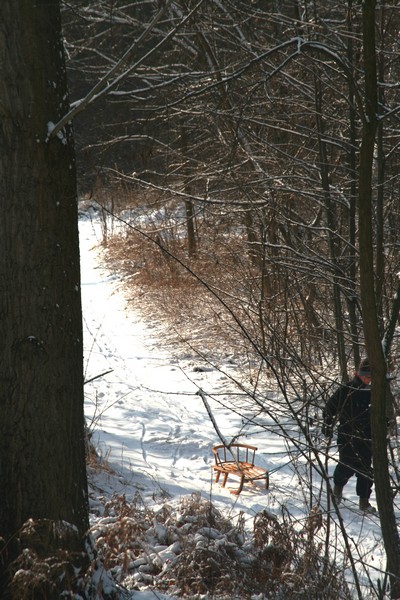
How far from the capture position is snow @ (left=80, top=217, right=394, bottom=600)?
5922 millimetres

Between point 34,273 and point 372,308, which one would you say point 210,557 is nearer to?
point 372,308

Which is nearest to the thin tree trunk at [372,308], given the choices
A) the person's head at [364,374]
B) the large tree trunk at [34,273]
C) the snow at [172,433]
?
the snow at [172,433]

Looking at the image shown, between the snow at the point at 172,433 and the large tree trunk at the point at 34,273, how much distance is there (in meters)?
0.53

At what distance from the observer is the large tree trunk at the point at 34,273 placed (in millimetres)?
2891

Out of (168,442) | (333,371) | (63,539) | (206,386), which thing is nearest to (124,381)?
(206,386)

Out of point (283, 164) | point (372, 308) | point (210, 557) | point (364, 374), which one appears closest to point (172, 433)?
point (364, 374)

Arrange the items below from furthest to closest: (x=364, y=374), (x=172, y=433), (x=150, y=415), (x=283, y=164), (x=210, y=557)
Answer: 1. (x=150, y=415)
2. (x=172, y=433)
3. (x=283, y=164)
4. (x=364, y=374)
5. (x=210, y=557)

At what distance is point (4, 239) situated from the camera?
2.92m

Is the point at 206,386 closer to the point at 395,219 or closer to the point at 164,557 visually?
the point at 395,219

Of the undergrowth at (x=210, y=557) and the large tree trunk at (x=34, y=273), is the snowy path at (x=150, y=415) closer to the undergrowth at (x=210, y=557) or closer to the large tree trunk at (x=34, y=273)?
the undergrowth at (x=210, y=557)

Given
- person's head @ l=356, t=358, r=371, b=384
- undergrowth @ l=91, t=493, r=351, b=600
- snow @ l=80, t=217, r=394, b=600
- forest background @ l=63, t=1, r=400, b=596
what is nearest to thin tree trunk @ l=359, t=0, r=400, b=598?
forest background @ l=63, t=1, r=400, b=596

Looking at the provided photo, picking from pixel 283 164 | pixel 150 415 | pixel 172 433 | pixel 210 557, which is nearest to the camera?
pixel 210 557

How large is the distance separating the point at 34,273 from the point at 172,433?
5.73 m

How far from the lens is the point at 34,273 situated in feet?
9.68
